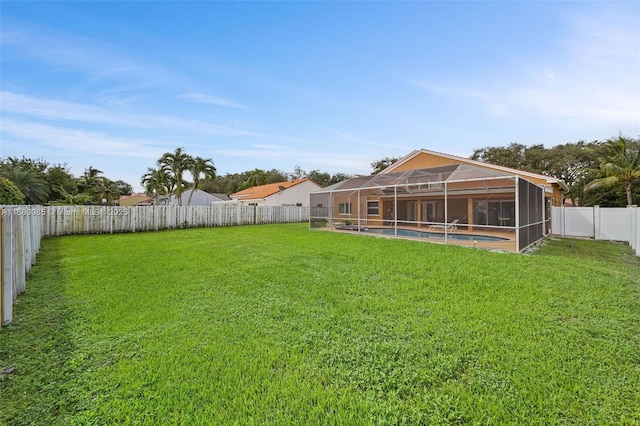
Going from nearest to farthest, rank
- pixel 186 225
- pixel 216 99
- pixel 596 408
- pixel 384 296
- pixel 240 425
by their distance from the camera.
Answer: pixel 240 425 < pixel 596 408 < pixel 384 296 < pixel 216 99 < pixel 186 225

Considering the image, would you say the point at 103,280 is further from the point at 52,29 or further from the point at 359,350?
the point at 52,29

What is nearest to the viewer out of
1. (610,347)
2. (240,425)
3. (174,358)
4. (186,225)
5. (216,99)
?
(240,425)

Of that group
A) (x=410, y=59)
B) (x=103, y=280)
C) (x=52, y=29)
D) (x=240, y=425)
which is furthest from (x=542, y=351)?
(x=52, y=29)

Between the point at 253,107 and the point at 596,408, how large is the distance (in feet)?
55.1

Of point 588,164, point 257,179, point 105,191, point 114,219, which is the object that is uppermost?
point 257,179

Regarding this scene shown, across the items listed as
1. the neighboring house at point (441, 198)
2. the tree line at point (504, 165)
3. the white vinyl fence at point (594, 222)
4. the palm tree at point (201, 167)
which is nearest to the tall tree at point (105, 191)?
the tree line at point (504, 165)

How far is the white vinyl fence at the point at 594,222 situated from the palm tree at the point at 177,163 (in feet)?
97.2

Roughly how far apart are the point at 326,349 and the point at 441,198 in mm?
15558

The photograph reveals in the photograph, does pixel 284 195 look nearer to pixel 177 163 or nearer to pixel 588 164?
pixel 177 163

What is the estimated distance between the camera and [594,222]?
43.9ft

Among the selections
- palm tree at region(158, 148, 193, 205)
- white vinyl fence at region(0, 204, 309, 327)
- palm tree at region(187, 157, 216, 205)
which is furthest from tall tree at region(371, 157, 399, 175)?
palm tree at region(158, 148, 193, 205)

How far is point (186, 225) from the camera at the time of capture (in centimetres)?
1789

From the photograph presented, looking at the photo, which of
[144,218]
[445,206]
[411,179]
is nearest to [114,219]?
[144,218]

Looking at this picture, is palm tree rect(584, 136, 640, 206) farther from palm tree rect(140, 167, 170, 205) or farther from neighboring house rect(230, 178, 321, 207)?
palm tree rect(140, 167, 170, 205)
